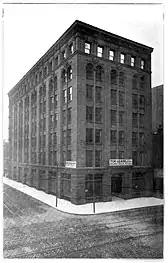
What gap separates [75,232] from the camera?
689 centimetres

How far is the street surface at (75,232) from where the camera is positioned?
20.9ft

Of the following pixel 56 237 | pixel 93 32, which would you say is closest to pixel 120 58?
pixel 93 32

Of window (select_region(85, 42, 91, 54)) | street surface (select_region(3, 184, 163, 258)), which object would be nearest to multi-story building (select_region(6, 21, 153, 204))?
window (select_region(85, 42, 91, 54))

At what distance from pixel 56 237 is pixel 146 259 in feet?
9.54

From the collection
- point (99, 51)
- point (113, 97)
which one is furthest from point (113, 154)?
point (99, 51)

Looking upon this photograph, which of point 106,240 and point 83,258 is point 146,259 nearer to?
point 106,240

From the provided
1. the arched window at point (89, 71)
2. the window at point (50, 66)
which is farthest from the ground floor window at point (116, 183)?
the window at point (50, 66)

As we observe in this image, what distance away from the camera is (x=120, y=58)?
8031mm

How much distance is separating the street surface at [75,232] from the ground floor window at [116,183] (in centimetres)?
82

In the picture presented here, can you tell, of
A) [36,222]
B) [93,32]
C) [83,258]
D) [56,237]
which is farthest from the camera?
[93,32]

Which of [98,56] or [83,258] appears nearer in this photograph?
[83,258]

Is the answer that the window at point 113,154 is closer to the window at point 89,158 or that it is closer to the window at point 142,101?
the window at point 89,158

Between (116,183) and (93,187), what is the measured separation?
92cm

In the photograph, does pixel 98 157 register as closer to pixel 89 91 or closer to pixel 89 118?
pixel 89 118
